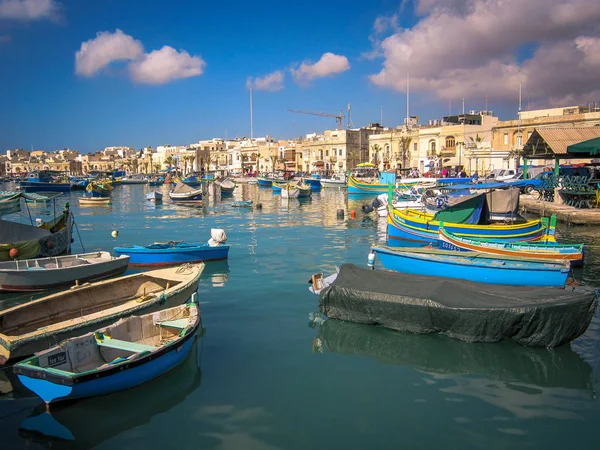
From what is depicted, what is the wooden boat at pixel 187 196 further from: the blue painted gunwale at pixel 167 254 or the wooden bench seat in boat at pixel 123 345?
the wooden bench seat in boat at pixel 123 345

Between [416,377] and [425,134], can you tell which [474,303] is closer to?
[416,377]

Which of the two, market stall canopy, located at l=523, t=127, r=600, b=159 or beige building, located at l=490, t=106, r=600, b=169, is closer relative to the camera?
market stall canopy, located at l=523, t=127, r=600, b=159

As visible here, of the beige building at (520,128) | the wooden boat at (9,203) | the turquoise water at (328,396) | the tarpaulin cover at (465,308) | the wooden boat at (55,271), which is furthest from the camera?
the beige building at (520,128)

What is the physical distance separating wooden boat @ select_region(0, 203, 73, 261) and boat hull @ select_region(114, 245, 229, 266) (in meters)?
2.84

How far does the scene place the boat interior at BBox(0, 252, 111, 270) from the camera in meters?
16.1

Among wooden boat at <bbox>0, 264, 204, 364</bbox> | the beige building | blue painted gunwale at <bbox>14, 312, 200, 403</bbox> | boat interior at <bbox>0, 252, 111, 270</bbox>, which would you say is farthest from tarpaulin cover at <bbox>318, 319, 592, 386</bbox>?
the beige building

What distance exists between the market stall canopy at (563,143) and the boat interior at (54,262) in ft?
94.7

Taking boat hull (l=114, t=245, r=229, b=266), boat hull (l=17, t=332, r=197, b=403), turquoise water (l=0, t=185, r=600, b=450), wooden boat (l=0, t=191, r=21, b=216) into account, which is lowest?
turquoise water (l=0, t=185, r=600, b=450)

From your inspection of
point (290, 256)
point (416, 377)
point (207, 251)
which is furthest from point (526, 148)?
point (416, 377)

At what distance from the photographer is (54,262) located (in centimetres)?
1725

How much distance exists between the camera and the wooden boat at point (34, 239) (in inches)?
681

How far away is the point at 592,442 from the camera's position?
7.44m

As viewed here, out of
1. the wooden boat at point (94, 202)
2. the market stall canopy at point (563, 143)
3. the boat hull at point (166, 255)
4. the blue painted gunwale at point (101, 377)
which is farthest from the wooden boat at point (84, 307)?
the wooden boat at point (94, 202)

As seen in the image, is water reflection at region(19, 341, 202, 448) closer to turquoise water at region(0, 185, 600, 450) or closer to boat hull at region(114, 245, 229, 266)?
turquoise water at region(0, 185, 600, 450)
